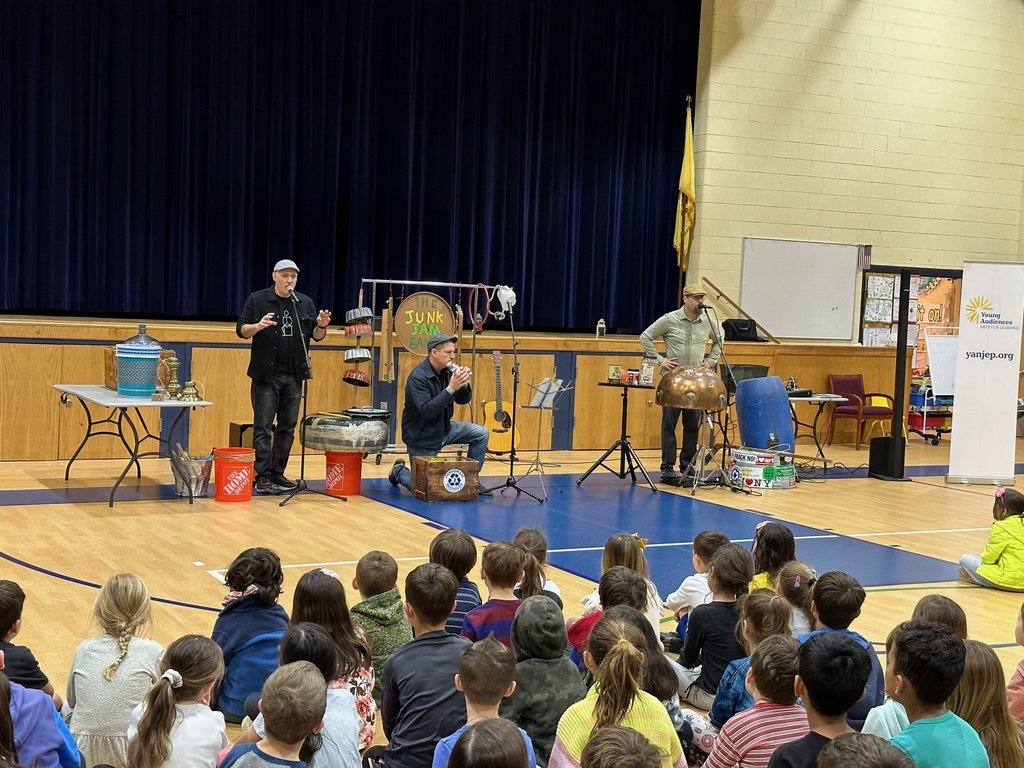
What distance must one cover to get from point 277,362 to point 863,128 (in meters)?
9.95

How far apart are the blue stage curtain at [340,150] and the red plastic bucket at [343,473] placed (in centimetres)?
414

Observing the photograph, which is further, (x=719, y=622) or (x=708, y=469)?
(x=708, y=469)

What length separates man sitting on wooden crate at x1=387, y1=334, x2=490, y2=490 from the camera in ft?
32.1

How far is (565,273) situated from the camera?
616 inches

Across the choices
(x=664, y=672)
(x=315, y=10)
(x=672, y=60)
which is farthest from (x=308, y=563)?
(x=672, y=60)

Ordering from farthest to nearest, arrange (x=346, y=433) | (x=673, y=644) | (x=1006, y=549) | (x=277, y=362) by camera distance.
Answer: (x=277, y=362) → (x=346, y=433) → (x=1006, y=549) → (x=673, y=644)

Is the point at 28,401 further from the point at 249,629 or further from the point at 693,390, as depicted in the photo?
the point at 249,629

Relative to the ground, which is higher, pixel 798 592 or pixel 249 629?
pixel 798 592

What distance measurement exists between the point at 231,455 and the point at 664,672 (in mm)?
6048

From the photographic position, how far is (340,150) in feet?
46.6

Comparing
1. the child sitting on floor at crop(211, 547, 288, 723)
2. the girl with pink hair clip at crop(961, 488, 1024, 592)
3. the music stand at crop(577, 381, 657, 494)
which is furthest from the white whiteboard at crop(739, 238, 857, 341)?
the child sitting on floor at crop(211, 547, 288, 723)

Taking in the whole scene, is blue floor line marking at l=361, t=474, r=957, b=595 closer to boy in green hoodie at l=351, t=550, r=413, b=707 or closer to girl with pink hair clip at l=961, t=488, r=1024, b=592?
girl with pink hair clip at l=961, t=488, r=1024, b=592

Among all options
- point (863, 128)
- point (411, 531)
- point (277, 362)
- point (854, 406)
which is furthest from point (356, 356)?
point (863, 128)

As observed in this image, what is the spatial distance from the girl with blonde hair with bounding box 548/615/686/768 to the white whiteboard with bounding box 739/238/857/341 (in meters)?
12.7
